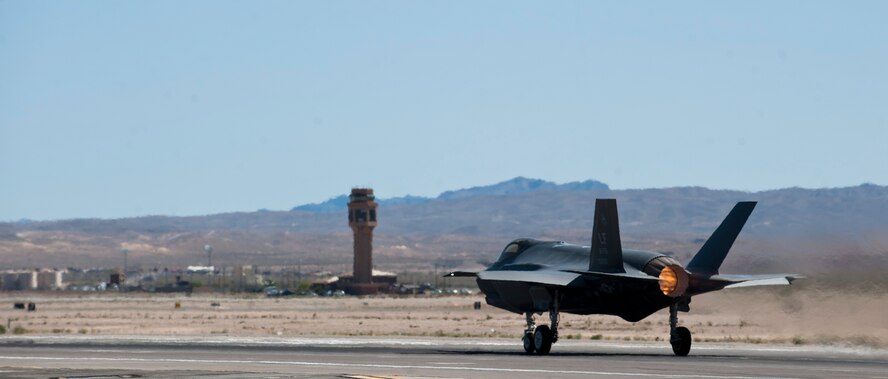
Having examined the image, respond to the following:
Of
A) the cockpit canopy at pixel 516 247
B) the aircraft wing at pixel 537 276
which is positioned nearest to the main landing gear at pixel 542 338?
the aircraft wing at pixel 537 276

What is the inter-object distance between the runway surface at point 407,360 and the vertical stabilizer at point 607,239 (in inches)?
101

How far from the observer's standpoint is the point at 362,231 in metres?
179

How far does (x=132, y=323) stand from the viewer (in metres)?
86.2

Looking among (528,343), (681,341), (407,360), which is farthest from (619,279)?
(407,360)

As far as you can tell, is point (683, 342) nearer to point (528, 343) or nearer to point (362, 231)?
point (528, 343)

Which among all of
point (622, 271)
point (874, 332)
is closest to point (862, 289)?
point (874, 332)

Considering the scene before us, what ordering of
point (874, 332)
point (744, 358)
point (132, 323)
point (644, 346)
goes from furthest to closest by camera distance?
point (132, 323)
point (644, 346)
point (874, 332)
point (744, 358)

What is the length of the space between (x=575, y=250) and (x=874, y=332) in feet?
28.9

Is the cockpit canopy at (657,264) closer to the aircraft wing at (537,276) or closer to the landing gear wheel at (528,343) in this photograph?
the aircraft wing at (537,276)

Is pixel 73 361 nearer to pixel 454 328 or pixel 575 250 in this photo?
pixel 575 250

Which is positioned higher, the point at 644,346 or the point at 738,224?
the point at 738,224

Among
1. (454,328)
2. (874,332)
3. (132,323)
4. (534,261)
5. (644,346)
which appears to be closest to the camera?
(874,332)

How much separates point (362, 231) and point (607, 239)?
5525 inches

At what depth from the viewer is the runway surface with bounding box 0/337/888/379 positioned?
31.2 metres
